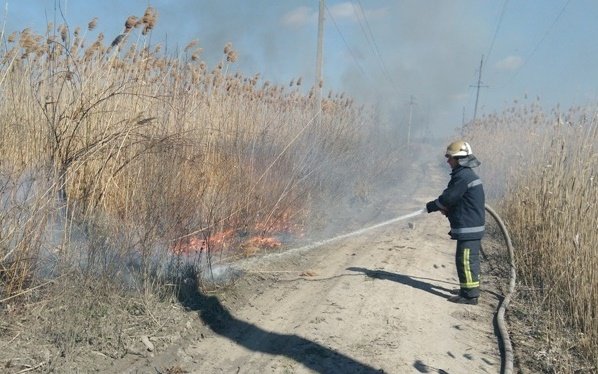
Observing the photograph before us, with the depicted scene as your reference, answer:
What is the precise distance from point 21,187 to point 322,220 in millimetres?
5988

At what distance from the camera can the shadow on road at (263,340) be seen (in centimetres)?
391

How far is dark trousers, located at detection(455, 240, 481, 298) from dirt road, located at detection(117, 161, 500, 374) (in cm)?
20

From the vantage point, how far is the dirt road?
13.0 ft

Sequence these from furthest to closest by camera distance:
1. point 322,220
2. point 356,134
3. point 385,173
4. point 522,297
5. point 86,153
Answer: point 385,173, point 356,134, point 322,220, point 522,297, point 86,153

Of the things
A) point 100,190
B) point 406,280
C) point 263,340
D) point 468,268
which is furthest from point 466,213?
point 100,190

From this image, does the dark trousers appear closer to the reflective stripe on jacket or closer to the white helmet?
the reflective stripe on jacket

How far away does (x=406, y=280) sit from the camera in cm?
615

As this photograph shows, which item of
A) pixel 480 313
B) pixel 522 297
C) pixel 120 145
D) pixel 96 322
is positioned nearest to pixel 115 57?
pixel 120 145

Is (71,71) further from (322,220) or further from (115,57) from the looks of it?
(322,220)

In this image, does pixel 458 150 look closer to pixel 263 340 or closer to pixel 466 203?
pixel 466 203

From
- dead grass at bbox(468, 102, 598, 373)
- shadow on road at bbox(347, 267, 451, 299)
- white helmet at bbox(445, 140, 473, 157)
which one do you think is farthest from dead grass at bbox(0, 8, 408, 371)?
dead grass at bbox(468, 102, 598, 373)

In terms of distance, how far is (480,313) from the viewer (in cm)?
532

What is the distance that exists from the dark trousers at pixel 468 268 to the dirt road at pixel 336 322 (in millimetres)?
202

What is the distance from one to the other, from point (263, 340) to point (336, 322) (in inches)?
31.1
